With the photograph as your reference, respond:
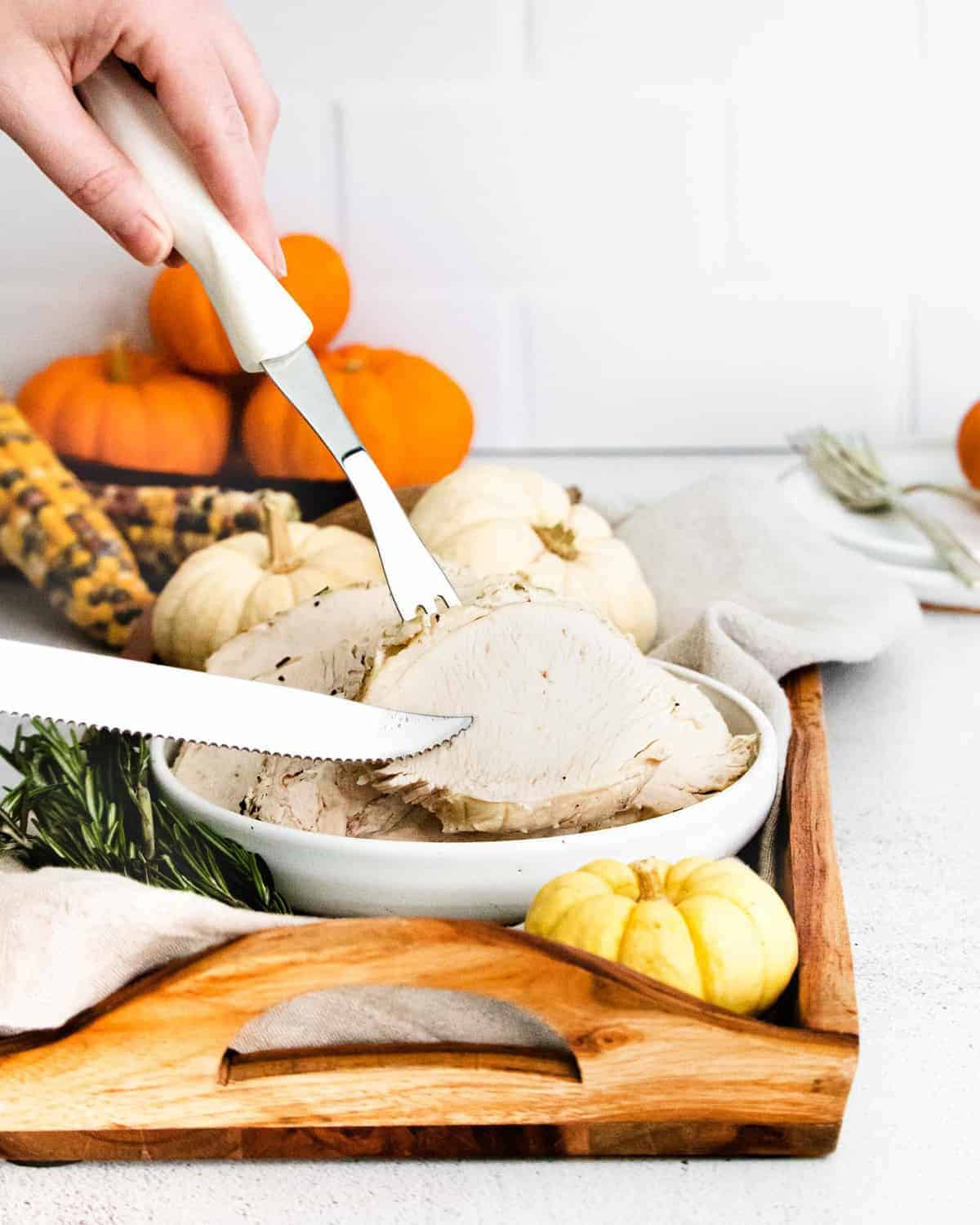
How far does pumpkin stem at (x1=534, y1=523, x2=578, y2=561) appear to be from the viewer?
1.03 meters

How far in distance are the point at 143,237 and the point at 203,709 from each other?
9.5 inches

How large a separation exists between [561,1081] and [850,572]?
653 millimetres

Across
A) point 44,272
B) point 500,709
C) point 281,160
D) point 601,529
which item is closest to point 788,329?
point 281,160

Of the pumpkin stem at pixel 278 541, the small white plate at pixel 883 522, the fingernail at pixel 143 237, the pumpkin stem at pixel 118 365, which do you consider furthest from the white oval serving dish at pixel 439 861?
the pumpkin stem at pixel 118 365

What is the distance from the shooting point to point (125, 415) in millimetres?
1492

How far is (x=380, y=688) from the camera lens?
0.65 meters

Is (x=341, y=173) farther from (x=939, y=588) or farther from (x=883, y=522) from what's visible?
(x=939, y=588)

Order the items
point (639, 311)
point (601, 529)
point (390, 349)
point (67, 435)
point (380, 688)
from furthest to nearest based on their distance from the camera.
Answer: point (639, 311) → point (390, 349) → point (67, 435) → point (601, 529) → point (380, 688)

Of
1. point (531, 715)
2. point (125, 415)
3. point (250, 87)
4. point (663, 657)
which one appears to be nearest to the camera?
point (531, 715)

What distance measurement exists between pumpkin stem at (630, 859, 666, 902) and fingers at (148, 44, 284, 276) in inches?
14.7

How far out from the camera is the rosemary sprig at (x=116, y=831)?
64cm

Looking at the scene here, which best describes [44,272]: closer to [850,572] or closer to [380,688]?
[850,572]

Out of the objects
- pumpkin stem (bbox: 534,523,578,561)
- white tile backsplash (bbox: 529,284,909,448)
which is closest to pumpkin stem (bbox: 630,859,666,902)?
pumpkin stem (bbox: 534,523,578,561)

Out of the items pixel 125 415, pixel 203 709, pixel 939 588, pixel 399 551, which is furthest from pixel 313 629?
pixel 125 415
